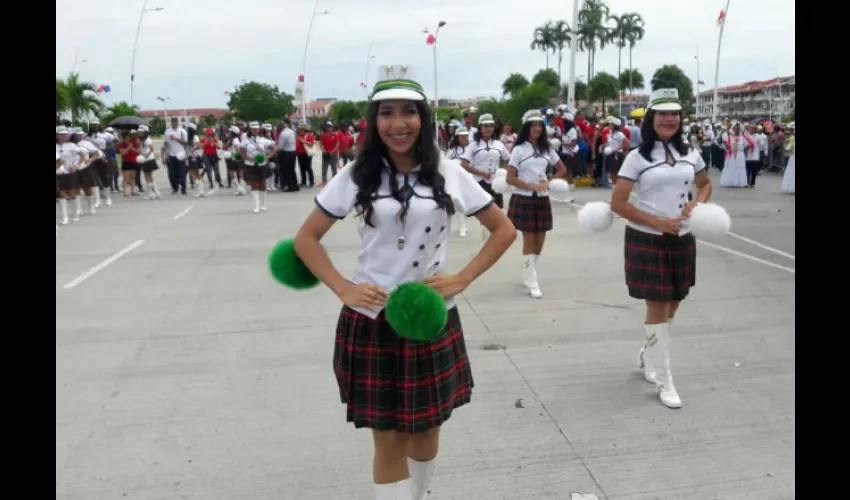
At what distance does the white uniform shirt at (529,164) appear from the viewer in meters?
7.23

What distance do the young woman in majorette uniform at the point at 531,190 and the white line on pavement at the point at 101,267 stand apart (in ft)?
16.3

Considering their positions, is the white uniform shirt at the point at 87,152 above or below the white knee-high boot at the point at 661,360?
above

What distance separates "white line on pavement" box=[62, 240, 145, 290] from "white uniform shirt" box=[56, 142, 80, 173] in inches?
148

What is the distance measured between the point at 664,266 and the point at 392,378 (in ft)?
7.67

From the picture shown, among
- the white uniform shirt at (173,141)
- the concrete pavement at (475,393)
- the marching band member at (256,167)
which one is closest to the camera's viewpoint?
the concrete pavement at (475,393)

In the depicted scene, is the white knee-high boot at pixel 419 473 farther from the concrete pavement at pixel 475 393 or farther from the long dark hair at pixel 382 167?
the long dark hair at pixel 382 167

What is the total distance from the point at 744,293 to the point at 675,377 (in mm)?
2745

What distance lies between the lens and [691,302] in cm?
682

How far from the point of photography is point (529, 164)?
23.7 feet

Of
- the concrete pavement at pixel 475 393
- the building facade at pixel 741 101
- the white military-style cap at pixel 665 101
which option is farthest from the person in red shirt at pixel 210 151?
the building facade at pixel 741 101

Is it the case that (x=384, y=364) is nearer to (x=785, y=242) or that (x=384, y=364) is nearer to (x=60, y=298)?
(x=60, y=298)

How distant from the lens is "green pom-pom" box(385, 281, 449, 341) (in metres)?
2.48

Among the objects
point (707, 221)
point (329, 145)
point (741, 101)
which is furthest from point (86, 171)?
point (741, 101)
